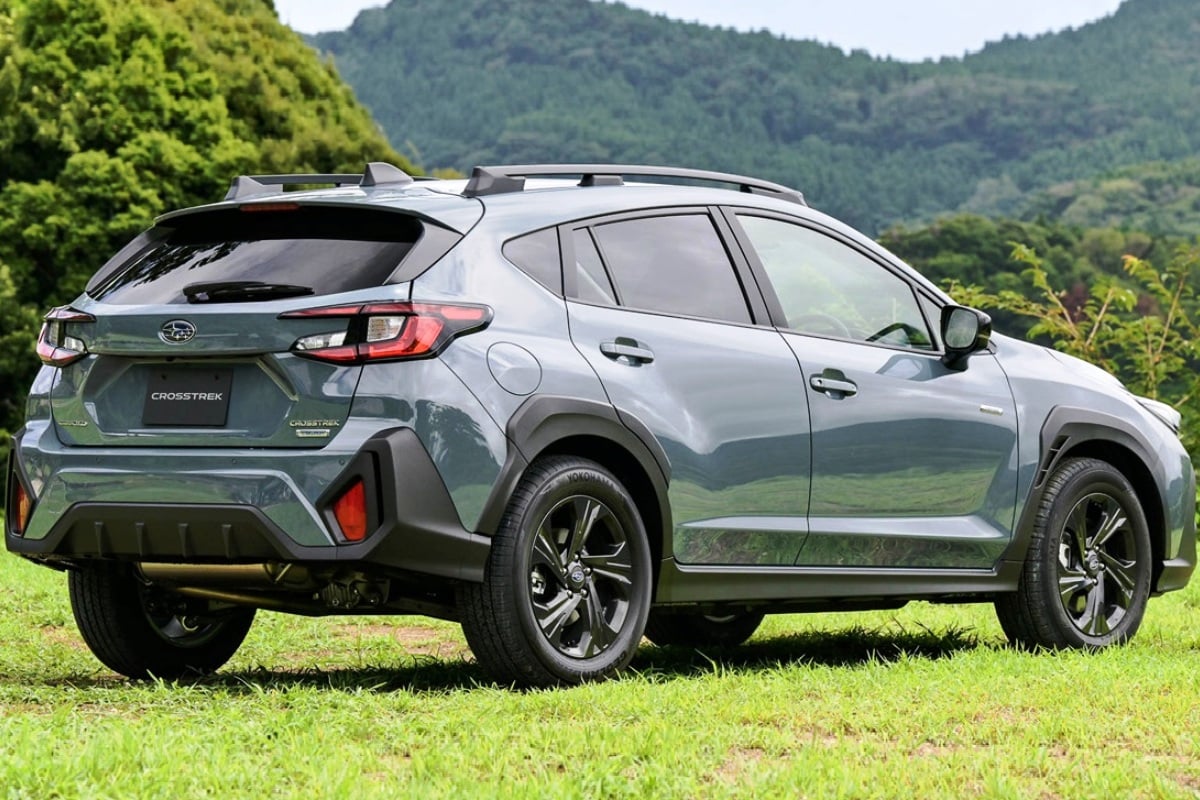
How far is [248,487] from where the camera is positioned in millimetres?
5512

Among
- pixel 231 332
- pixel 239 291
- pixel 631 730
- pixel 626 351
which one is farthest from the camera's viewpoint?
A: pixel 626 351

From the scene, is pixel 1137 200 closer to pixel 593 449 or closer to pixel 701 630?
pixel 701 630

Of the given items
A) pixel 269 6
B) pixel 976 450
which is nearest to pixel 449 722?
pixel 976 450

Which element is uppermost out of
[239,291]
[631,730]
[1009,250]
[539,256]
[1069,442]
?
[539,256]

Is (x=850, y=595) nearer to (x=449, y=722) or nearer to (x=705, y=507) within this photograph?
(x=705, y=507)

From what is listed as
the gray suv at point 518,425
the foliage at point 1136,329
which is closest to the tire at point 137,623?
the gray suv at point 518,425

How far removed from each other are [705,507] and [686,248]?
0.99 meters

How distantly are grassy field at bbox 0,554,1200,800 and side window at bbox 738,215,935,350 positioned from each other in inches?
51.0

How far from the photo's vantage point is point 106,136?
3262cm

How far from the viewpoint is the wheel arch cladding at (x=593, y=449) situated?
5688 mm

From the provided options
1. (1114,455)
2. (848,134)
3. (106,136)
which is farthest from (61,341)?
(848,134)

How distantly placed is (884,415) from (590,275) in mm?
1427

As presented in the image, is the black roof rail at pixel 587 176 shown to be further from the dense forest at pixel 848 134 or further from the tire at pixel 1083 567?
the dense forest at pixel 848 134

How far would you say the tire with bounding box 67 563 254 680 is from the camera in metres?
6.54
